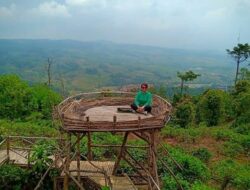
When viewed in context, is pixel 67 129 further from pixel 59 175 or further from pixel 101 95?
pixel 101 95

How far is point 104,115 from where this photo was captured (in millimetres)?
13984

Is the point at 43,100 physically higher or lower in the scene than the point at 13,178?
lower

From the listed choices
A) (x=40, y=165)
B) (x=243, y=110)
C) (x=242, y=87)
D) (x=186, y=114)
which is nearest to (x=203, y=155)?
(x=40, y=165)

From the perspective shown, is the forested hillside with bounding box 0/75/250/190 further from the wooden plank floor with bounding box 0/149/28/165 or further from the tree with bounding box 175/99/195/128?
the wooden plank floor with bounding box 0/149/28/165

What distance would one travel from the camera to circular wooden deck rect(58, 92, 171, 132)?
1237cm

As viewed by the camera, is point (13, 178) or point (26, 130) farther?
point (26, 130)

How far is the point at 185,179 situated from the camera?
1759 cm

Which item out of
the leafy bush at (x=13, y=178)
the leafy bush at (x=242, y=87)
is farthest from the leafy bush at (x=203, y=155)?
the leafy bush at (x=242, y=87)

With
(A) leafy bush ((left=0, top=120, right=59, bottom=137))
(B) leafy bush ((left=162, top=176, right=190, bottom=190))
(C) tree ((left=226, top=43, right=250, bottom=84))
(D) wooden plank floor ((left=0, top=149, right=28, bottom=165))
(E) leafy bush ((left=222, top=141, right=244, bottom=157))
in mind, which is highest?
(C) tree ((left=226, top=43, right=250, bottom=84))

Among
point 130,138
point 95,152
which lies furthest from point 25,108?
point 95,152

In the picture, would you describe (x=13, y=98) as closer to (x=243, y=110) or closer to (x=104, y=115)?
(x=243, y=110)

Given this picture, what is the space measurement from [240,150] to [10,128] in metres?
12.6

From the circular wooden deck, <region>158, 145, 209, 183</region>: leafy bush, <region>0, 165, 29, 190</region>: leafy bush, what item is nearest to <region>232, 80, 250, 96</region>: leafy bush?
<region>158, 145, 209, 183</region>: leafy bush

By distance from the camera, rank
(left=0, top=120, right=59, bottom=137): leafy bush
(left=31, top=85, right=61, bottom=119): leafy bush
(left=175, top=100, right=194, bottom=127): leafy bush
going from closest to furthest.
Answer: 1. (left=0, top=120, right=59, bottom=137): leafy bush
2. (left=175, top=100, right=194, bottom=127): leafy bush
3. (left=31, top=85, right=61, bottom=119): leafy bush
